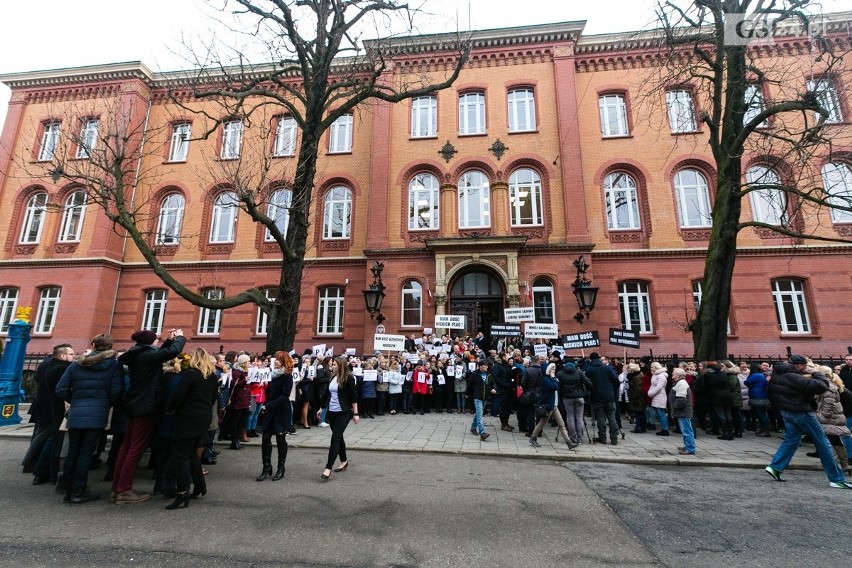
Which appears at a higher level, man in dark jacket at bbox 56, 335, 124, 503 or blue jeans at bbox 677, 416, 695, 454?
man in dark jacket at bbox 56, 335, 124, 503

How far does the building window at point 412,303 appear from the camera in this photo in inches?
682

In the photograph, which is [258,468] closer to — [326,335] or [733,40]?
[326,335]

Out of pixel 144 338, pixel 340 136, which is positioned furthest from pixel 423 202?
pixel 144 338

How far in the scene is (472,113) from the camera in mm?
19781

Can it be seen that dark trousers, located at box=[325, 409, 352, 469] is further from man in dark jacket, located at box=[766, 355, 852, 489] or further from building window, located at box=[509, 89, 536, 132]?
building window, located at box=[509, 89, 536, 132]

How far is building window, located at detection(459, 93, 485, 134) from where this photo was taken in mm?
19484

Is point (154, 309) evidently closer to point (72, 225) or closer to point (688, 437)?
point (72, 225)

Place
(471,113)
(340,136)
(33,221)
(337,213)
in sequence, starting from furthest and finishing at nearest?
(340,136), (33,221), (337,213), (471,113)

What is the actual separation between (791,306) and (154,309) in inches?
1134

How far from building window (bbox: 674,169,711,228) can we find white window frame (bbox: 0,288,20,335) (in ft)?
104

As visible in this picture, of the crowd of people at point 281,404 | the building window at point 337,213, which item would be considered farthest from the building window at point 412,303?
the crowd of people at point 281,404

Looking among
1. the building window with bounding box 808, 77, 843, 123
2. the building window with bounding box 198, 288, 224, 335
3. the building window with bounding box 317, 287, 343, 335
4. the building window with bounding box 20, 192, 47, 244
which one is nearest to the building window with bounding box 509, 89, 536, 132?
the building window with bounding box 808, 77, 843, 123

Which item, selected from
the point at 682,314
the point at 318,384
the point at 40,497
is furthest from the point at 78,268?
the point at 682,314

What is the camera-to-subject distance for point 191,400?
507 centimetres
